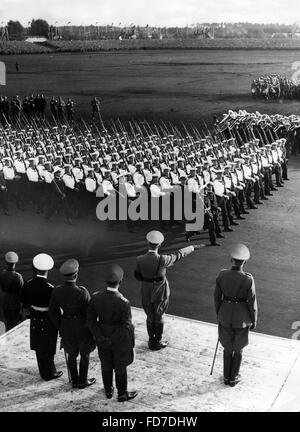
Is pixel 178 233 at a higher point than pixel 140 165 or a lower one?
lower

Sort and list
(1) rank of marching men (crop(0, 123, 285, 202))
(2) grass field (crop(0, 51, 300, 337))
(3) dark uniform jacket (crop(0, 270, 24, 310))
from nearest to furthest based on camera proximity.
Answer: (3) dark uniform jacket (crop(0, 270, 24, 310))
(2) grass field (crop(0, 51, 300, 337))
(1) rank of marching men (crop(0, 123, 285, 202))

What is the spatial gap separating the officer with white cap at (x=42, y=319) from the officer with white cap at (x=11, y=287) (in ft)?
2.46

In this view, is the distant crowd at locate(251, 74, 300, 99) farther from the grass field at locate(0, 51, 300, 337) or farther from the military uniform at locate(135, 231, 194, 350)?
the military uniform at locate(135, 231, 194, 350)

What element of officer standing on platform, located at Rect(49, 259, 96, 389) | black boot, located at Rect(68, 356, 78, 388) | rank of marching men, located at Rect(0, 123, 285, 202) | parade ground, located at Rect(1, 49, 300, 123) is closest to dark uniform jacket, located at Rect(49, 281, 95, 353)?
officer standing on platform, located at Rect(49, 259, 96, 389)

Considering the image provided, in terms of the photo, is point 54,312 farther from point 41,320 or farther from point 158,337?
point 158,337

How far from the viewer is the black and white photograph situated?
5.61 m

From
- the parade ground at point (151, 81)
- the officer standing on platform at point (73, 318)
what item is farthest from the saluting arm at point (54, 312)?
the parade ground at point (151, 81)

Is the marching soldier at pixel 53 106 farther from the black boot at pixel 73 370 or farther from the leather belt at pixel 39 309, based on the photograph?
the black boot at pixel 73 370

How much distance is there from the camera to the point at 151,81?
71.8 feet

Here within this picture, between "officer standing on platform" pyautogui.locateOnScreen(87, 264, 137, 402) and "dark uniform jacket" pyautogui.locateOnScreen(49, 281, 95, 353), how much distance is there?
0.60 feet

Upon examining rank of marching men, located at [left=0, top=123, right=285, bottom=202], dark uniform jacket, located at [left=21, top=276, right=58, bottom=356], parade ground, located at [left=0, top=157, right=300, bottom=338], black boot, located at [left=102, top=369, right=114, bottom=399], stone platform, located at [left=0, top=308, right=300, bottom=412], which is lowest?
parade ground, located at [left=0, top=157, right=300, bottom=338]

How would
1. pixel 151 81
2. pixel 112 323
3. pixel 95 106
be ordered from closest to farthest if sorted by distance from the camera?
pixel 112 323, pixel 151 81, pixel 95 106

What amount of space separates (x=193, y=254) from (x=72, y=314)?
15.6 feet

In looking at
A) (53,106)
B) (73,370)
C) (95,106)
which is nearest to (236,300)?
(73,370)
